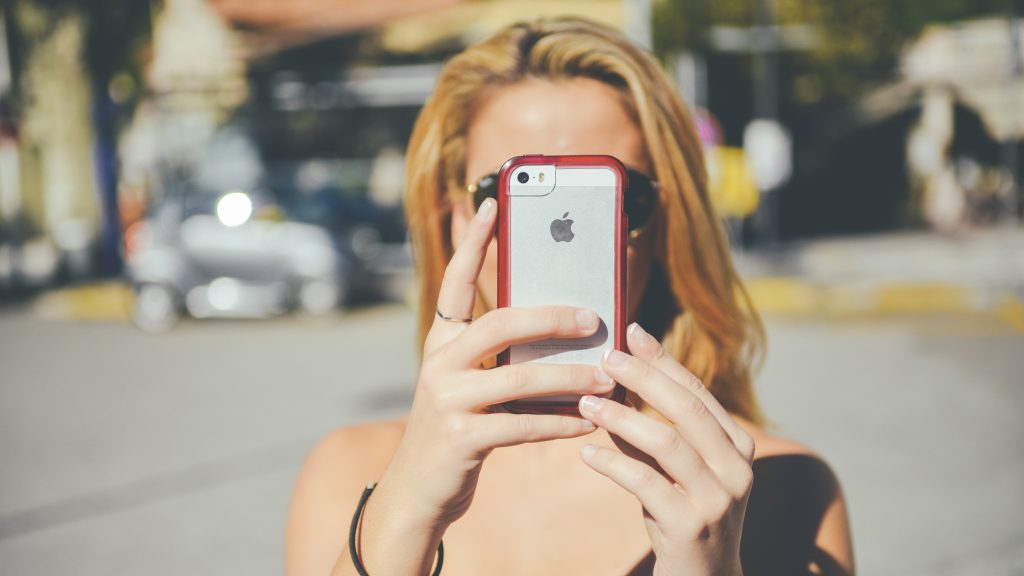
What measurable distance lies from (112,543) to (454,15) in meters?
11.1

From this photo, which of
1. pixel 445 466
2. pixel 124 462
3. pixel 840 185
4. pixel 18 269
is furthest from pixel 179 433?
pixel 840 185

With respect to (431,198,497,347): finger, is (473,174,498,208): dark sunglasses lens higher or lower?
higher

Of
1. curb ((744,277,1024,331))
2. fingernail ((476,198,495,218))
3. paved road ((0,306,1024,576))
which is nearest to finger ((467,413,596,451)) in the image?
fingernail ((476,198,495,218))

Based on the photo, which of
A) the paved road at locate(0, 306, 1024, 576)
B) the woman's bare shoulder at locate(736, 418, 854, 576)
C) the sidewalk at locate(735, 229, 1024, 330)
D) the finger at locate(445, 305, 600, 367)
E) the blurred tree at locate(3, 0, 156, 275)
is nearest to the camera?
the finger at locate(445, 305, 600, 367)

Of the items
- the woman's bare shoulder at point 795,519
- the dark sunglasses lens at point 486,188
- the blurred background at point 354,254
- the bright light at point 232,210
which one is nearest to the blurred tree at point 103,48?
the blurred background at point 354,254

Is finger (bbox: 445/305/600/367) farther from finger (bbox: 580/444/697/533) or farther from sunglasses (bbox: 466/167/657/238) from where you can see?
sunglasses (bbox: 466/167/657/238)

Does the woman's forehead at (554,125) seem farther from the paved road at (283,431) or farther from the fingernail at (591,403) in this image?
the paved road at (283,431)

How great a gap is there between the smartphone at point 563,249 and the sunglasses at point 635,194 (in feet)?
0.80

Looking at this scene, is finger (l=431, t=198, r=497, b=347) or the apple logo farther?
the apple logo

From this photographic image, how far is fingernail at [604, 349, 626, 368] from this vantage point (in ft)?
3.15

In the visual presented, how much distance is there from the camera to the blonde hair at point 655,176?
1488 millimetres

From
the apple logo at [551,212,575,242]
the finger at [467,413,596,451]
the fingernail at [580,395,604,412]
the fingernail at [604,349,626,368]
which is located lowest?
the finger at [467,413,596,451]

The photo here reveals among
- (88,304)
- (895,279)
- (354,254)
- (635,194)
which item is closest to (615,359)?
(635,194)

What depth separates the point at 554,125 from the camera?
144 centimetres
